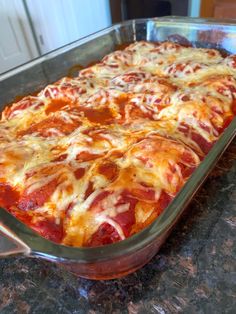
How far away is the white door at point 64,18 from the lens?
8.09ft

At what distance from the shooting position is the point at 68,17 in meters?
2.57

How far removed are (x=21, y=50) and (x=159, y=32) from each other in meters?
1.45

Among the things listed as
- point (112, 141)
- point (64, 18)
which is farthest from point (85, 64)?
point (64, 18)

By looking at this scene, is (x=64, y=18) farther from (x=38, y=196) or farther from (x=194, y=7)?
(x=38, y=196)

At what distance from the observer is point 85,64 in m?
1.64

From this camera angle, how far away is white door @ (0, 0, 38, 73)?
2469 millimetres

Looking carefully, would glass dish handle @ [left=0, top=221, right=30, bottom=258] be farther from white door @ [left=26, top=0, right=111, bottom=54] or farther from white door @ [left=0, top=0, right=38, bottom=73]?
white door @ [left=0, top=0, right=38, bottom=73]

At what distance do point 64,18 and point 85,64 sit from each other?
119cm

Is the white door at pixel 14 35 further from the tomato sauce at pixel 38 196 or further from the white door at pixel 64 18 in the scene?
the tomato sauce at pixel 38 196

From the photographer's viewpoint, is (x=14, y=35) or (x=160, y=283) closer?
(x=160, y=283)

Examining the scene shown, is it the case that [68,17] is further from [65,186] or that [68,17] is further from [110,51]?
[65,186]

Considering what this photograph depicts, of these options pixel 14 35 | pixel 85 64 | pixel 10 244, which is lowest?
pixel 14 35

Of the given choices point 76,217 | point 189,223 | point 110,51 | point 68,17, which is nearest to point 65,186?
point 76,217

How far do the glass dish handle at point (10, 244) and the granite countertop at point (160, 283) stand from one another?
205mm
